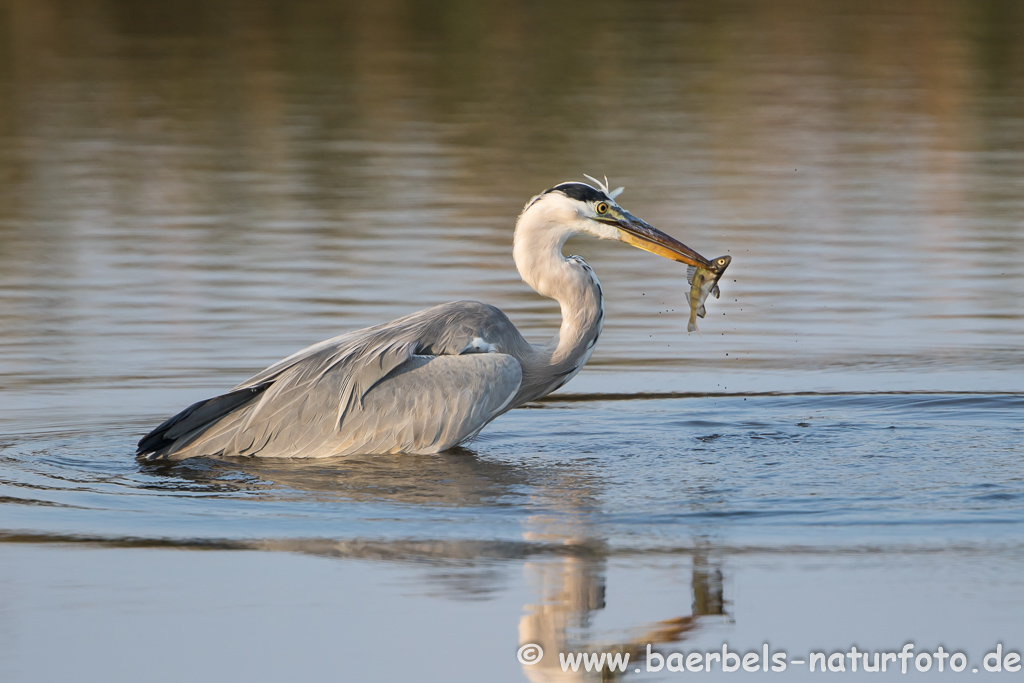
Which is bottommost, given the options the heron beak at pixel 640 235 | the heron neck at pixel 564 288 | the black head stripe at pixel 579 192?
the heron neck at pixel 564 288

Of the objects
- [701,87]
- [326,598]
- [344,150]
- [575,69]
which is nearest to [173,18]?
[575,69]

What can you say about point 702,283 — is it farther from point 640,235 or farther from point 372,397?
point 372,397

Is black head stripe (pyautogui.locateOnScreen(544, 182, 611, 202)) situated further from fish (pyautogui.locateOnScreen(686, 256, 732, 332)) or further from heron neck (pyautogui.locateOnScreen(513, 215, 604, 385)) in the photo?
fish (pyautogui.locateOnScreen(686, 256, 732, 332))

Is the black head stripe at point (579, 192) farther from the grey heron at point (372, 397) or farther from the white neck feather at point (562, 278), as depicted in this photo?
the grey heron at point (372, 397)

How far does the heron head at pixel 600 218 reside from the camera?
988cm

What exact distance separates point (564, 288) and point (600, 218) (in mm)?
479

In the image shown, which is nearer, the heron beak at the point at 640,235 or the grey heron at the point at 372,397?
the grey heron at the point at 372,397

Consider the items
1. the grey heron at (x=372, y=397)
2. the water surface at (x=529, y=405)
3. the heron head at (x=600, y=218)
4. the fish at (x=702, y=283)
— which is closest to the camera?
the water surface at (x=529, y=405)

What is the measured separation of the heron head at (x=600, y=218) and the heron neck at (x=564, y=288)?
116mm

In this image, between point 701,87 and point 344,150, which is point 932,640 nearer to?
point 344,150

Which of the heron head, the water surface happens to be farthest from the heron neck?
the water surface

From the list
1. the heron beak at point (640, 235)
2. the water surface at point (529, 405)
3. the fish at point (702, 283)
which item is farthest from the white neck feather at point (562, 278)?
the fish at point (702, 283)

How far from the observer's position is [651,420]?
32.1 feet

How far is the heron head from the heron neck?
116 mm
